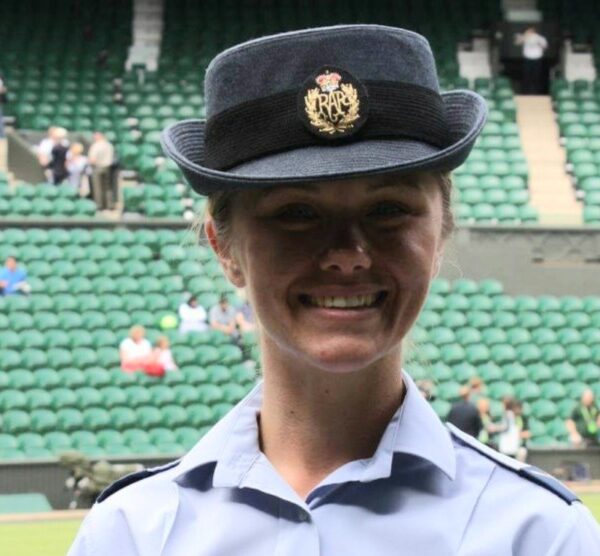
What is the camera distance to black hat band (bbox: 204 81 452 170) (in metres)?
1.81

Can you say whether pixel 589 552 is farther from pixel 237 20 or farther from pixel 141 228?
pixel 237 20

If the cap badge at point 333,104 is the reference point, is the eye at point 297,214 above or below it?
below

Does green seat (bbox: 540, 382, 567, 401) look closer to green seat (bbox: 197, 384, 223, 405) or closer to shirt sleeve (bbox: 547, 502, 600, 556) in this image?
green seat (bbox: 197, 384, 223, 405)

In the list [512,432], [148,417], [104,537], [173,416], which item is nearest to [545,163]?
[512,432]

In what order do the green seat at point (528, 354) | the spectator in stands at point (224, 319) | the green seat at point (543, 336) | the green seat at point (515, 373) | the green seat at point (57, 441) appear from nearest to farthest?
the green seat at point (57, 441) < the spectator in stands at point (224, 319) < the green seat at point (515, 373) < the green seat at point (528, 354) < the green seat at point (543, 336)

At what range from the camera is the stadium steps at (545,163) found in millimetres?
20234

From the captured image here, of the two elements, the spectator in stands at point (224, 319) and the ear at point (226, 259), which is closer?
the ear at point (226, 259)

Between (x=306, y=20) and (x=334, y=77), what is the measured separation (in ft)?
71.4

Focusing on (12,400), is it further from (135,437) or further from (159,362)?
(159,362)

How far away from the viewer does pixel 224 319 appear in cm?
1579

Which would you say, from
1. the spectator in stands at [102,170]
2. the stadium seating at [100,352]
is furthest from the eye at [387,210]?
the spectator in stands at [102,170]

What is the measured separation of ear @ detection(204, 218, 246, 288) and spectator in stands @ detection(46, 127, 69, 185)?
16.6 m

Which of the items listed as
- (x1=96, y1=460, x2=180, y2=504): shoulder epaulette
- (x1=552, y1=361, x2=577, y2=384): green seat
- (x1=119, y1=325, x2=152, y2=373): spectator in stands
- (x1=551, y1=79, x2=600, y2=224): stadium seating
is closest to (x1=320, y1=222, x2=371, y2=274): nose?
(x1=96, y1=460, x2=180, y2=504): shoulder epaulette

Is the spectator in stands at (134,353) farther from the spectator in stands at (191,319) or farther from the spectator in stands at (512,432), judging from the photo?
the spectator in stands at (512,432)
